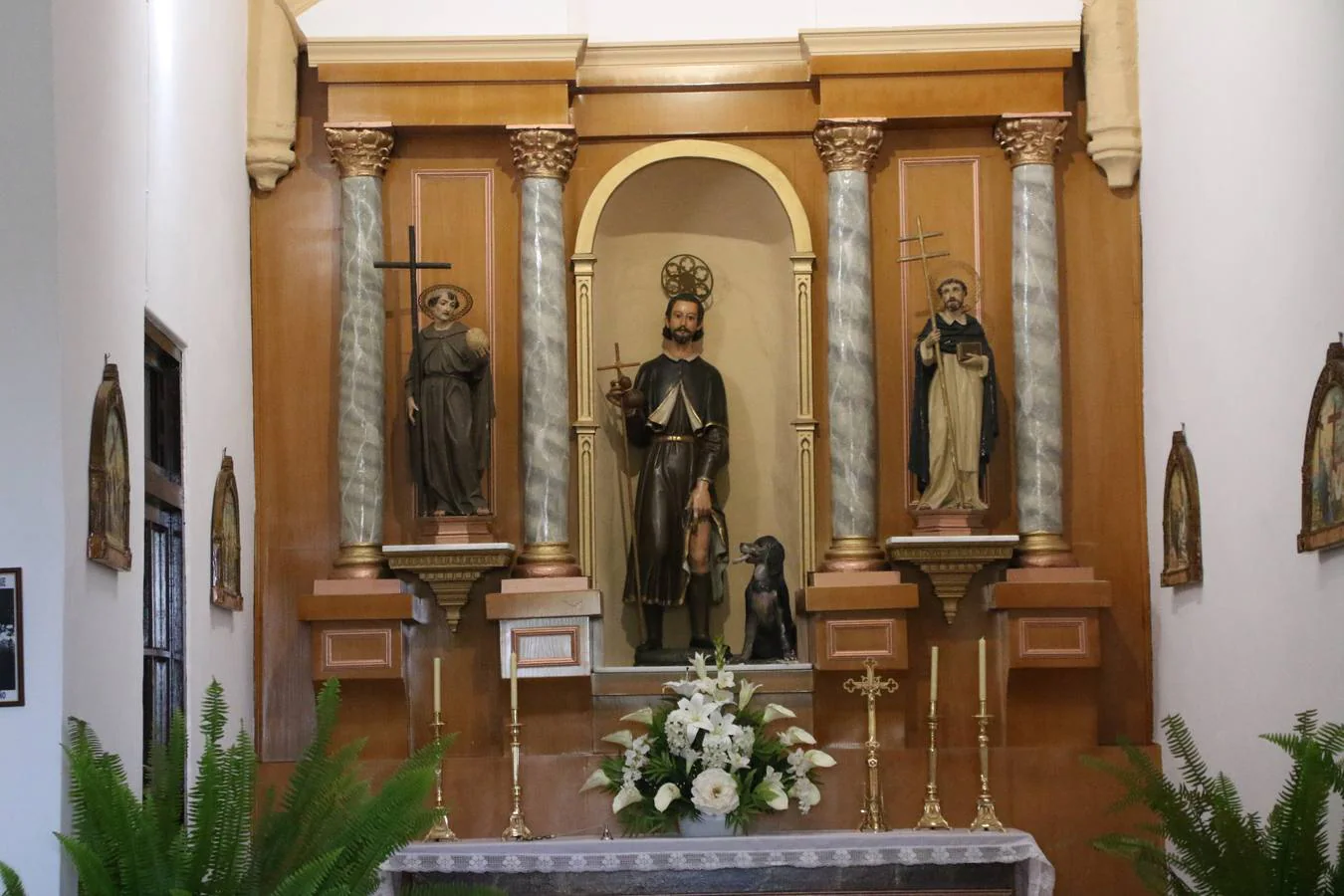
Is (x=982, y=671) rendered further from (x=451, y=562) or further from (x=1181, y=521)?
(x=451, y=562)

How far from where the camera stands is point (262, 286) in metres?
11.0

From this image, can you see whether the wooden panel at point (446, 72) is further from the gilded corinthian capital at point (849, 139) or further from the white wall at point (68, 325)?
the white wall at point (68, 325)

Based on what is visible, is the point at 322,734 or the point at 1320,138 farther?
the point at 1320,138

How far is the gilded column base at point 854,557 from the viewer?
34.8 feet

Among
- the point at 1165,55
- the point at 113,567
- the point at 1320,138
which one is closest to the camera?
the point at 113,567

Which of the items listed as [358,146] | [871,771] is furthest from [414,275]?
[871,771]

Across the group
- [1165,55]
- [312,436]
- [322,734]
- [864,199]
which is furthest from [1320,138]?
[312,436]

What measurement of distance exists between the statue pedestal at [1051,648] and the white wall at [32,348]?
523 centimetres

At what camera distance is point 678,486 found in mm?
10906

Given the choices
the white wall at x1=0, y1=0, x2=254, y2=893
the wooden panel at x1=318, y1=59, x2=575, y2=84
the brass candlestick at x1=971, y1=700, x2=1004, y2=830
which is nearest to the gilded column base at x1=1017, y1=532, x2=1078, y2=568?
the brass candlestick at x1=971, y1=700, x2=1004, y2=830

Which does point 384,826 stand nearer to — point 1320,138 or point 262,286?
point 1320,138

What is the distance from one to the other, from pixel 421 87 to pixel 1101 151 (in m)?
3.61

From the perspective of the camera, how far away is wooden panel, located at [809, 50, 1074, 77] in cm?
1096

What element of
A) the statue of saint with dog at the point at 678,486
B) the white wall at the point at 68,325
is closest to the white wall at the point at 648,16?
the statue of saint with dog at the point at 678,486
